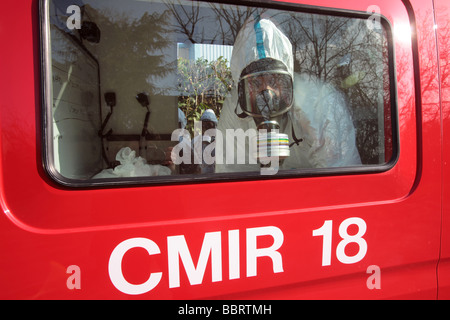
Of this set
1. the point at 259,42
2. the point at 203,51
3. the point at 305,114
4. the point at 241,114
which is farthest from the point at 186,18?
the point at 305,114

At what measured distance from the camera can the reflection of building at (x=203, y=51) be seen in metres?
1.32

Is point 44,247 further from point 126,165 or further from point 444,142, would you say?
point 444,142

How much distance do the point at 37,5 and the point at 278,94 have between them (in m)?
0.87

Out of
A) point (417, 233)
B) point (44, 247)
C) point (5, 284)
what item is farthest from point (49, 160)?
point (417, 233)

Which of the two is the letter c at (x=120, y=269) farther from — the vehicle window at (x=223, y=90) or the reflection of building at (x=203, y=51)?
the reflection of building at (x=203, y=51)

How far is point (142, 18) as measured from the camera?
125 centimetres

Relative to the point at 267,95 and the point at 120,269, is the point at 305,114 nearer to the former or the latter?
the point at 267,95

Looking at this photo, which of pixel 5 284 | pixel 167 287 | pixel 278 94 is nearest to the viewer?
pixel 5 284

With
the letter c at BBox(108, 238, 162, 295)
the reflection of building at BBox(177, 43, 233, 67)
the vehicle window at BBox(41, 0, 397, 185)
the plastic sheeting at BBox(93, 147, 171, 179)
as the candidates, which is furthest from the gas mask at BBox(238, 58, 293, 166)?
the letter c at BBox(108, 238, 162, 295)

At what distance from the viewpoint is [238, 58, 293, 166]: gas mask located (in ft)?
3.89

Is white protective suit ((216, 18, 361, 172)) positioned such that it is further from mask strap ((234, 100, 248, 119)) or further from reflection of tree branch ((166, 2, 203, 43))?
reflection of tree branch ((166, 2, 203, 43))

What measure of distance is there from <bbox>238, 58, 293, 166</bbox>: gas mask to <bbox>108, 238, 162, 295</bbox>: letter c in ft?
1.76

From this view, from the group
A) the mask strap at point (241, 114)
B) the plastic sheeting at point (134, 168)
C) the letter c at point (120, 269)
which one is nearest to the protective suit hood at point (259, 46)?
the mask strap at point (241, 114)

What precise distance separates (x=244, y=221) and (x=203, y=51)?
817mm
